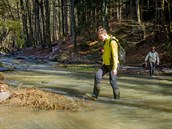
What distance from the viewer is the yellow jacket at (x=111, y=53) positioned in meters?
11.2

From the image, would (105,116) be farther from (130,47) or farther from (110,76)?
(130,47)

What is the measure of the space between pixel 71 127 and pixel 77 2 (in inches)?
1752

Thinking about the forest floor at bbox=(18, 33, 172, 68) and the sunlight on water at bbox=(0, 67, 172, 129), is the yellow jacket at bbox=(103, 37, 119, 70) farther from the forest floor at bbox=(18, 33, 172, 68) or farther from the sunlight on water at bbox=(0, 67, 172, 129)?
the forest floor at bbox=(18, 33, 172, 68)

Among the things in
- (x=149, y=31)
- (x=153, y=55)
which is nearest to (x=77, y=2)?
(x=149, y=31)

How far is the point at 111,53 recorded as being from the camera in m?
11.3

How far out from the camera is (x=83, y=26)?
49156 mm

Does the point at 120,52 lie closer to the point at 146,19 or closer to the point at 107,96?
the point at 107,96

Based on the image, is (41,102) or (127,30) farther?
(127,30)

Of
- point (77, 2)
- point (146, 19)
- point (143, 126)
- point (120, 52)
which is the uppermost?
point (77, 2)

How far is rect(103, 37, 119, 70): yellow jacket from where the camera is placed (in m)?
11.2

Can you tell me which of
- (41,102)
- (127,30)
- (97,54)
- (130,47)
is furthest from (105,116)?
(127,30)

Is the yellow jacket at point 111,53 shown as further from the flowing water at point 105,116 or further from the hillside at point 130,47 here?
the hillside at point 130,47

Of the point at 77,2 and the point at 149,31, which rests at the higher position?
the point at 77,2

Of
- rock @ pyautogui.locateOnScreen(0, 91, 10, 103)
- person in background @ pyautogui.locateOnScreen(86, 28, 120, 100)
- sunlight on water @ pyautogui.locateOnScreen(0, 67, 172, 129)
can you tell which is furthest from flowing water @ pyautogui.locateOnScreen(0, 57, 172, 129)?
person in background @ pyautogui.locateOnScreen(86, 28, 120, 100)
